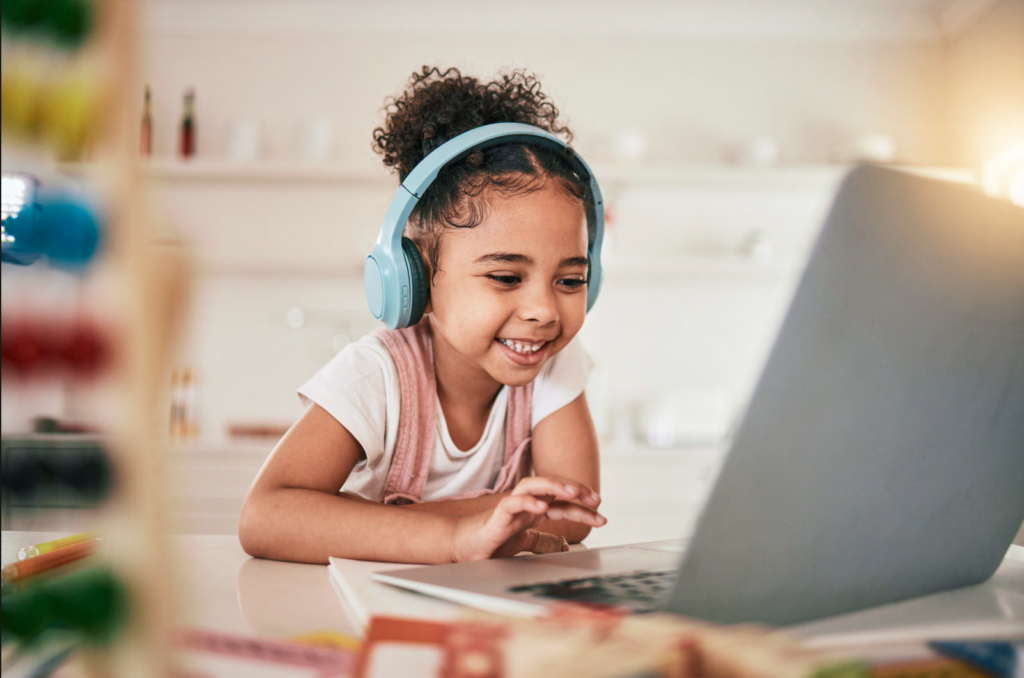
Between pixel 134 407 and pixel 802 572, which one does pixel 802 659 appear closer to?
pixel 802 572

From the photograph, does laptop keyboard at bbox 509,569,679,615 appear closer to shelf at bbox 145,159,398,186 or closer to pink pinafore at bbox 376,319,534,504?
pink pinafore at bbox 376,319,534,504

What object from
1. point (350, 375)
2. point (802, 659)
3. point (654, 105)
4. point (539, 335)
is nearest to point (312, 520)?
point (350, 375)

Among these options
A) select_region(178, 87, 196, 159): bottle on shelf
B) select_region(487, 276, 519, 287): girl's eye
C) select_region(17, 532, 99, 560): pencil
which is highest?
select_region(178, 87, 196, 159): bottle on shelf

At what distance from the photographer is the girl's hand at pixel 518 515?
0.54 m

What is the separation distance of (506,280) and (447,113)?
0.28 metres

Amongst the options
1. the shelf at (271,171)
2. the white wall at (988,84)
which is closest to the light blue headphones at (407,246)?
the shelf at (271,171)

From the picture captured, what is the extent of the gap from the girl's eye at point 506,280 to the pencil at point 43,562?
1.73 ft

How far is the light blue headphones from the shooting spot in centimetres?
82

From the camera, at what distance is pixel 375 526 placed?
634mm

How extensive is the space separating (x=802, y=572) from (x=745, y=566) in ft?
0.15

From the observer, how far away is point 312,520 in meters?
0.65

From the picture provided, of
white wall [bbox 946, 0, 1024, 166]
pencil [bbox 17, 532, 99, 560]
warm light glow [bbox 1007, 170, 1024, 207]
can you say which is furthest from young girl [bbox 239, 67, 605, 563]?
white wall [bbox 946, 0, 1024, 166]

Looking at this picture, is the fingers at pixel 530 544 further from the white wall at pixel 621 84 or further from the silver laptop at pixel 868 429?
the white wall at pixel 621 84

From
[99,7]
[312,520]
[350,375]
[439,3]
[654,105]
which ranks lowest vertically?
[312,520]
